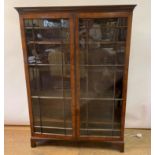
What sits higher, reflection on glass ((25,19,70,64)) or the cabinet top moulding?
the cabinet top moulding

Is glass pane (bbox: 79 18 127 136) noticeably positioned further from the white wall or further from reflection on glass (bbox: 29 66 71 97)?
the white wall

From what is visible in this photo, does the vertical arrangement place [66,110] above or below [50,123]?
above

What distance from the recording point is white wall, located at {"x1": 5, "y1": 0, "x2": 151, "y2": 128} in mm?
2455

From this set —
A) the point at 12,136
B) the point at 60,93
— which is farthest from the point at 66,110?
the point at 12,136

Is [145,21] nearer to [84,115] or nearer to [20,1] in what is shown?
[84,115]

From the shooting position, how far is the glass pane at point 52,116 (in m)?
2.32

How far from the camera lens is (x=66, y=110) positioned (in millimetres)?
2316

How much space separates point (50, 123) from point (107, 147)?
2.35ft

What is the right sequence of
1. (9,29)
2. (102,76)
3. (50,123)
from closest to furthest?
(102,76), (50,123), (9,29)

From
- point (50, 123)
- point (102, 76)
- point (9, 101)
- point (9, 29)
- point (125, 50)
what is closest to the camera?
point (125, 50)

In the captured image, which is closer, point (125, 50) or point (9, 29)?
point (125, 50)

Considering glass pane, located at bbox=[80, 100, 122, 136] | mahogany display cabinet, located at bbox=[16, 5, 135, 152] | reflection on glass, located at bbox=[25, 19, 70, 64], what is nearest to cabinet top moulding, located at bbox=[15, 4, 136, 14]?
mahogany display cabinet, located at bbox=[16, 5, 135, 152]

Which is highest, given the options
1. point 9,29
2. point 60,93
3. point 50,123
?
point 9,29

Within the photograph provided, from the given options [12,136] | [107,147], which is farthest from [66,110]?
[12,136]
